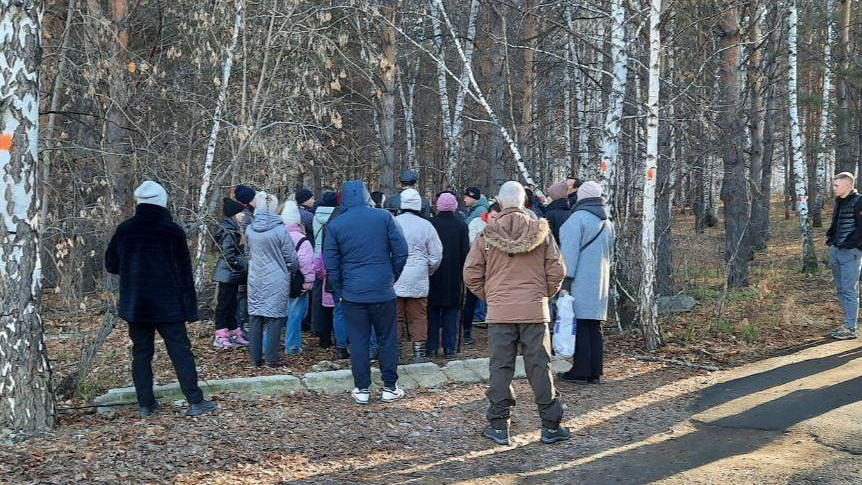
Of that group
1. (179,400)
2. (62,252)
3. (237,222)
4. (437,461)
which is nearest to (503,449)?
(437,461)

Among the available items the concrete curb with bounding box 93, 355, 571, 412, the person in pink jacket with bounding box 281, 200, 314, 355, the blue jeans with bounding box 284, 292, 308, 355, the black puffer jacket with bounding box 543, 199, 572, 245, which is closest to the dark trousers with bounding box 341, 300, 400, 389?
the concrete curb with bounding box 93, 355, 571, 412

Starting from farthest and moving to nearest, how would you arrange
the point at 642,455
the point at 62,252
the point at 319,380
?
the point at 62,252 → the point at 319,380 → the point at 642,455

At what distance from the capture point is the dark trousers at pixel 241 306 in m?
9.02

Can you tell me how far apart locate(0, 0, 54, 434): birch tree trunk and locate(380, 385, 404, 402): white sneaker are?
2799 mm

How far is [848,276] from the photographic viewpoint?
880 centimetres

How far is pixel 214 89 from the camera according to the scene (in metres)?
13.4

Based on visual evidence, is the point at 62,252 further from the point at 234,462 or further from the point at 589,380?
the point at 589,380

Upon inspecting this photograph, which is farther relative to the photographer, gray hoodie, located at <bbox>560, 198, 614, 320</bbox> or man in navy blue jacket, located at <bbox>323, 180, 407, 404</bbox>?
gray hoodie, located at <bbox>560, 198, 614, 320</bbox>

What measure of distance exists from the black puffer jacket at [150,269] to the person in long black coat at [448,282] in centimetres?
318

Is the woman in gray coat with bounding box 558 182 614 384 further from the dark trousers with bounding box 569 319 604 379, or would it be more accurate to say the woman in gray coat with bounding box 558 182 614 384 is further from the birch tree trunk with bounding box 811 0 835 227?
the birch tree trunk with bounding box 811 0 835 227

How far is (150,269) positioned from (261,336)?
2305 millimetres

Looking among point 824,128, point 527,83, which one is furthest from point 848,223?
point 824,128

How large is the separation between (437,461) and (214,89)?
33.1ft

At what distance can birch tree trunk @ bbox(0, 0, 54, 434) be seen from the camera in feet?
17.0
